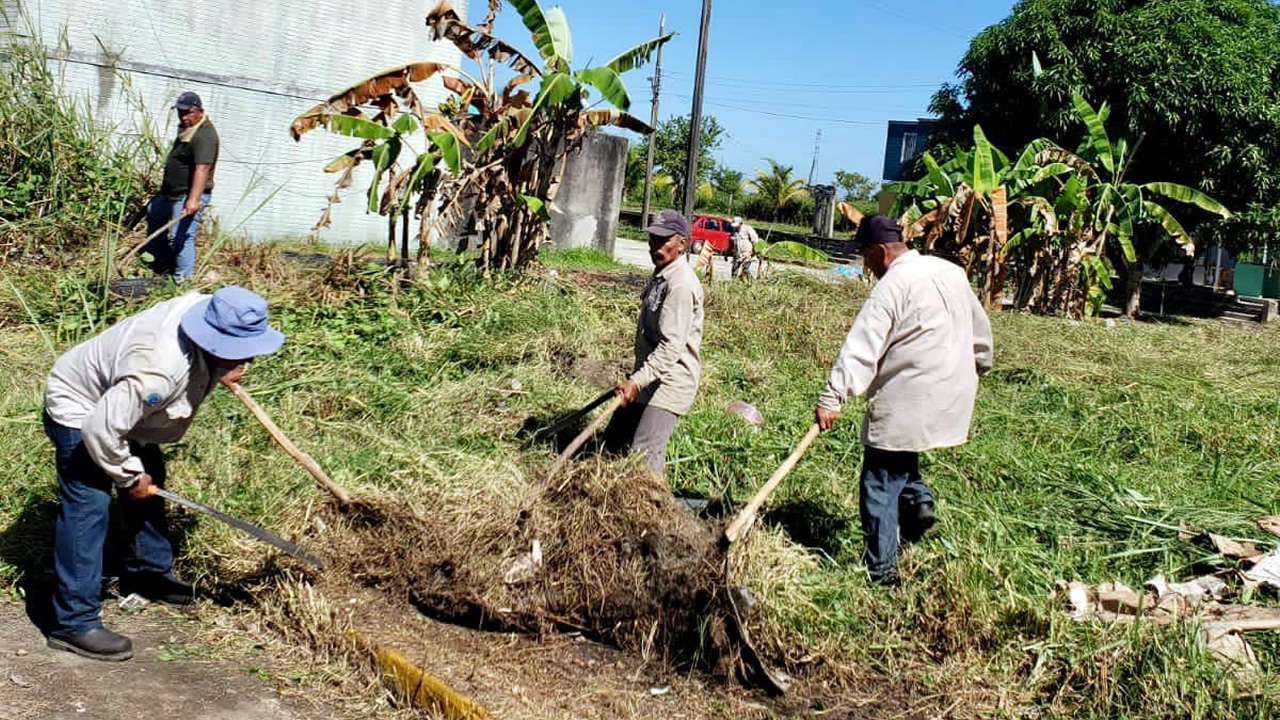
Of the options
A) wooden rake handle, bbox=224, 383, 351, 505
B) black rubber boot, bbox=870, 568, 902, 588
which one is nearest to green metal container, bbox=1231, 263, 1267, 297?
black rubber boot, bbox=870, 568, 902, 588

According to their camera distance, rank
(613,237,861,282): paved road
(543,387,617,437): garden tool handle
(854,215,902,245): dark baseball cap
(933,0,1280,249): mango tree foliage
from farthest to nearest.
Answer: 1. (613,237,861,282): paved road
2. (933,0,1280,249): mango tree foliage
3. (543,387,617,437): garden tool handle
4. (854,215,902,245): dark baseball cap

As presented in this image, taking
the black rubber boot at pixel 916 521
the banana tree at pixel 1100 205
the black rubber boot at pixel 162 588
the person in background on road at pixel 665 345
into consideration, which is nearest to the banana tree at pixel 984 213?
the banana tree at pixel 1100 205

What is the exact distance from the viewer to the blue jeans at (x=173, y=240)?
8992 millimetres

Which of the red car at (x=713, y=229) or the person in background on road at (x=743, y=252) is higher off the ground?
the red car at (x=713, y=229)

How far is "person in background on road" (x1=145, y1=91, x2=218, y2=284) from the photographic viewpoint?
887cm

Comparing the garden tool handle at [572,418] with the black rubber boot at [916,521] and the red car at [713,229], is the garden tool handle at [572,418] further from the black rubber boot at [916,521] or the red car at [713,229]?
the red car at [713,229]

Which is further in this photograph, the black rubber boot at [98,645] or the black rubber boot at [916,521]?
the black rubber boot at [916,521]

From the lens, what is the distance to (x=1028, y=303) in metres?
15.2

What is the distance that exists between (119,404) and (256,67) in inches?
462

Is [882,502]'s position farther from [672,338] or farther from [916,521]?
[672,338]

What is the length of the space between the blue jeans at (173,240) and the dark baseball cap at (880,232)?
6.03 m

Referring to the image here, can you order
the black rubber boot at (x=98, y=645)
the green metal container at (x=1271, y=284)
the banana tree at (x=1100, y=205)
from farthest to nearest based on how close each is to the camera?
1. the green metal container at (x=1271, y=284)
2. the banana tree at (x=1100, y=205)
3. the black rubber boot at (x=98, y=645)

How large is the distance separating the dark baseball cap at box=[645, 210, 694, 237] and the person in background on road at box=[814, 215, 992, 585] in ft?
3.33

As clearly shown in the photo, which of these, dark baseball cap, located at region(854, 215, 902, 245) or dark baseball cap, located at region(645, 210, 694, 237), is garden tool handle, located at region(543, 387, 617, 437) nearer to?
dark baseball cap, located at region(645, 210, 694, 237)
